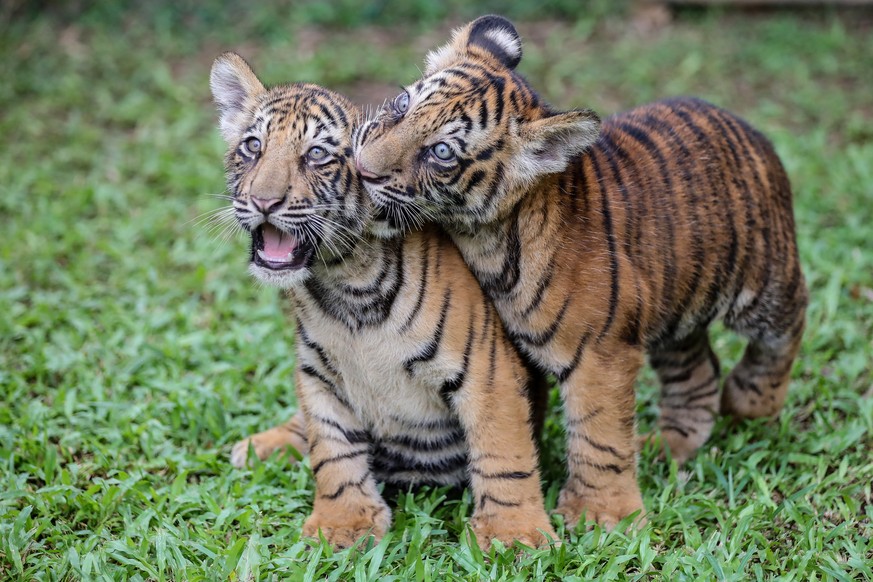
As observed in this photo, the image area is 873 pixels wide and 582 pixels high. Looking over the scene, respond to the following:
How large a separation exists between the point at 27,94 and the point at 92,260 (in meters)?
2.46

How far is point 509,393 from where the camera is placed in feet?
11.1

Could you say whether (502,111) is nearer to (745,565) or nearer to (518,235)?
(518,235)

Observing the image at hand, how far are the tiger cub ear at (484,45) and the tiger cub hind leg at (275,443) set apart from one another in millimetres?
1478

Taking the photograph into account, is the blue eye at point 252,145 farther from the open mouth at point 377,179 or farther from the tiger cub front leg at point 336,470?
the tiger cub front leg at point 336,470

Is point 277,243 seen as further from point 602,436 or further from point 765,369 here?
point 765,369

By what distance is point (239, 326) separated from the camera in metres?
4.97

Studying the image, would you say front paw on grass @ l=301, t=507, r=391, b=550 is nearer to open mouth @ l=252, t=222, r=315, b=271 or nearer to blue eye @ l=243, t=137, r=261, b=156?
open mouth @ l=252, t=222, r=315, b=271

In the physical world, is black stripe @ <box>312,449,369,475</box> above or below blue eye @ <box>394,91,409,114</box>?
below

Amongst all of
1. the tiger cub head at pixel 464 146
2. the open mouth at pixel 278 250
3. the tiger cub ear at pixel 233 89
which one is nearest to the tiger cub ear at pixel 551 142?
the tiger cub head at pixel 464 146

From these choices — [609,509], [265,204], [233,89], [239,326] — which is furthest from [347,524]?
[239,326]

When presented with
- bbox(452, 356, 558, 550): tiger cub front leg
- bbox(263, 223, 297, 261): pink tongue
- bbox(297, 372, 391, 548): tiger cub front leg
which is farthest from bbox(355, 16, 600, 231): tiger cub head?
bbox(297, 372, 391, 548): tiger cub front leg

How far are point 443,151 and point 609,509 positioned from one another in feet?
4.57

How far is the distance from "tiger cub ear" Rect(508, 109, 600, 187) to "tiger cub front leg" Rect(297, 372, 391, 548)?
1.01m

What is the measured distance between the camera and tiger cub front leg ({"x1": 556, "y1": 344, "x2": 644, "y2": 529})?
345 cm
